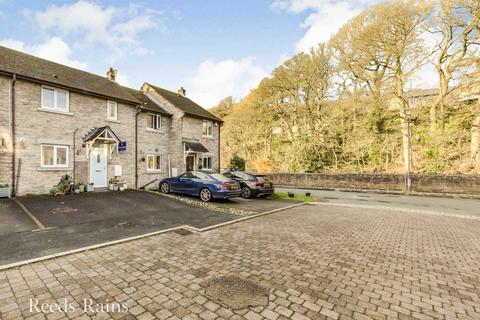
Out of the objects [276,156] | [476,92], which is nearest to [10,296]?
[476,92]

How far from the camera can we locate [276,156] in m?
31.4

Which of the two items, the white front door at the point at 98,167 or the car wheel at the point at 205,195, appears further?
the white front door at the point at 98,167

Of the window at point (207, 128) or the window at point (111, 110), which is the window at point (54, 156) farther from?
the window at point (207, 128)

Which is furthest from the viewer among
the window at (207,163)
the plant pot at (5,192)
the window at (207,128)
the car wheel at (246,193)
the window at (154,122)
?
the window at (207,128)

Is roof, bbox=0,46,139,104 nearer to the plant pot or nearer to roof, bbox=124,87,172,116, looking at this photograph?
roof, bbox=124,87,172,116

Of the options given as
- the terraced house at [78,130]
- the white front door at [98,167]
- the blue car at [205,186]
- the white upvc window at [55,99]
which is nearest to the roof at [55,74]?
the terraced house at [78,130]

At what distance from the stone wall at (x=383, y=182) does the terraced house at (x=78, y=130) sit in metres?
10.7

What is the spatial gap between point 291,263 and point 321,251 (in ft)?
3.62

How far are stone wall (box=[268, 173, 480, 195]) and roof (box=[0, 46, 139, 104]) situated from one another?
16.3 metres

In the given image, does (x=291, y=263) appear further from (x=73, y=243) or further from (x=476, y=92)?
(x=476, y=92)

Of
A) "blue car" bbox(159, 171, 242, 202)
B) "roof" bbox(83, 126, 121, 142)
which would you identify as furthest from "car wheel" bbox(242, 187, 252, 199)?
"roof" bbox(83, 126, 121, 142)

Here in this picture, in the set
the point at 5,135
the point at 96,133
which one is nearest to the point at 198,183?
the point at 96,133

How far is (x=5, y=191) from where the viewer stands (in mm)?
9953

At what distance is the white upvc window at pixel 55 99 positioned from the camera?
11773mm
